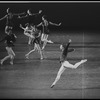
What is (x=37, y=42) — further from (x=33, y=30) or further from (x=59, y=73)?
(x=59, y=73)

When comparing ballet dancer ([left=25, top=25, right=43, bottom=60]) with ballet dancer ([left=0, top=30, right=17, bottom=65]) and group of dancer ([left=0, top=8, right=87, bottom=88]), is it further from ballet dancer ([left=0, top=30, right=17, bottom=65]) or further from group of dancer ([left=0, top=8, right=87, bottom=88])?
ballet dancer ([left=0, top=30, right=17, bottom=65])

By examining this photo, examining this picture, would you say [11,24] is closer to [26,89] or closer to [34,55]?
[34,55]

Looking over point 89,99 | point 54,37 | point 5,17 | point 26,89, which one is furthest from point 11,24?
point 89,99

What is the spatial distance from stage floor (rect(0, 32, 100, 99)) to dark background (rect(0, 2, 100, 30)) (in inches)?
18.8

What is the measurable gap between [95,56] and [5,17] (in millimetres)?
2964

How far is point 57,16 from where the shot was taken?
17.5m

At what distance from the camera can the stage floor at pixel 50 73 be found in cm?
1483

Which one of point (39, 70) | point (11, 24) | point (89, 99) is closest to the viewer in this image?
point (89, 99)

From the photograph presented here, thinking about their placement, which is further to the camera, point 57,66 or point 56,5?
point 56,5

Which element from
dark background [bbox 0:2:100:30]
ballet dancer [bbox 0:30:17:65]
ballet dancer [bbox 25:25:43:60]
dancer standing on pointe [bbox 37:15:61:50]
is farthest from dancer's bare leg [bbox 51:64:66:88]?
dark background [bbox 0:2:100:30]

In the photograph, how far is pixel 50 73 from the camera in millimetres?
15586

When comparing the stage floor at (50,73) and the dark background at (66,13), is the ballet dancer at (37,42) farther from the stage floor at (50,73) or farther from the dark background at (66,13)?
the dark background at (66,13)

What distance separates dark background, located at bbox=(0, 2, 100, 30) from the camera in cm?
1656

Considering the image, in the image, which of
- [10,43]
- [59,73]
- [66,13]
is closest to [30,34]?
[10,43]
